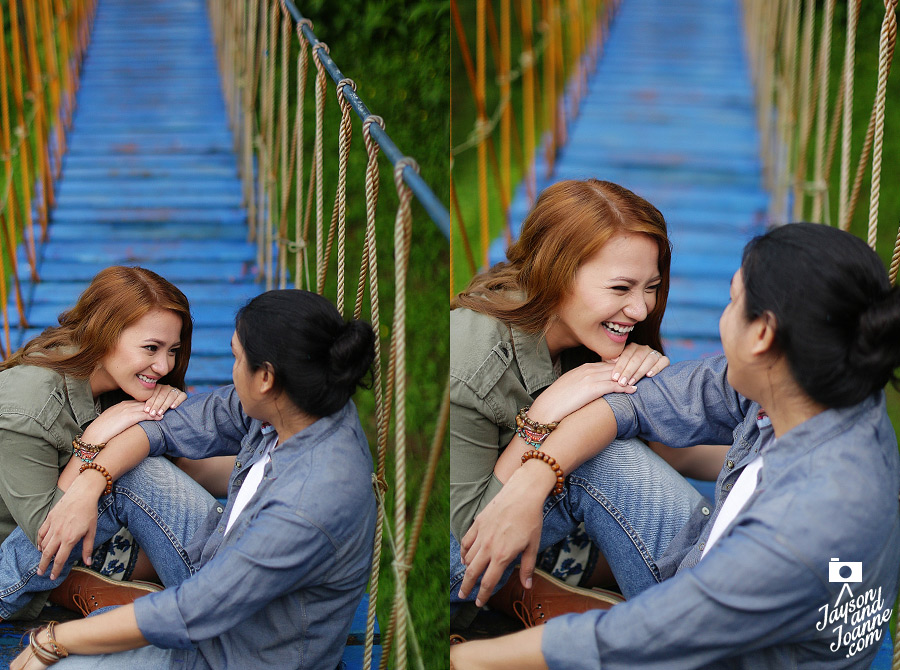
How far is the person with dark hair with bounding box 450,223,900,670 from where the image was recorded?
109 cm

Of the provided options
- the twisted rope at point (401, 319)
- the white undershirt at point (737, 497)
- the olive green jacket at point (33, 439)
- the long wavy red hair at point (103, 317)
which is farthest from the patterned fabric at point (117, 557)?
the white undershirt at point (737, 497)

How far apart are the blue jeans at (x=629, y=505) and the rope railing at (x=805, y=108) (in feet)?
1.77

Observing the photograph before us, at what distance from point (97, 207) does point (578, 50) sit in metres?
2.67

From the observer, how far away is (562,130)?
4516 mm

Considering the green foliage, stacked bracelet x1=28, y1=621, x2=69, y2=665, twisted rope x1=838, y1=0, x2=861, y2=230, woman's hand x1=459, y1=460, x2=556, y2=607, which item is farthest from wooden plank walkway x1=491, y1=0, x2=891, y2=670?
stacked bracelet x1=28, y1=621, x2=69, y2=665

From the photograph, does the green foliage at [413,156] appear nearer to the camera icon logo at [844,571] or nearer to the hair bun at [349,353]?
the hair bun at [349,353]

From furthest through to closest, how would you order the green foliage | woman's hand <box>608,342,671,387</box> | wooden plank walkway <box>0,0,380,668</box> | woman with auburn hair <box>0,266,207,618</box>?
1. the green foliage
2. wooden plank walkway <box>0,0,380,668</box>
3. woman with auburn hair <box>0,266,207,618</box>
4. woman's hand <box>608,342,671,387</box>

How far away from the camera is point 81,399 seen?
1.88 metres

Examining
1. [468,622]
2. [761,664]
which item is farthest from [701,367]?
[468,622]

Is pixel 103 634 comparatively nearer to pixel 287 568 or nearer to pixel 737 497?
pixel 287 568

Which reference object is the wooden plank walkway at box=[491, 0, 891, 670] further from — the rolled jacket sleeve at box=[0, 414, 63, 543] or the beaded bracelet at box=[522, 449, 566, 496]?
the rolled jacket sleeve at box=[0, 414, 63, 543]

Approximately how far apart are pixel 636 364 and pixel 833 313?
Result: 0.57 metres

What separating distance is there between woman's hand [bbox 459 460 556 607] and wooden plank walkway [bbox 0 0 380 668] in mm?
1446

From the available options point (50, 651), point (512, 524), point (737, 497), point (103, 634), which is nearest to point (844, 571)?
point (737, 497)
